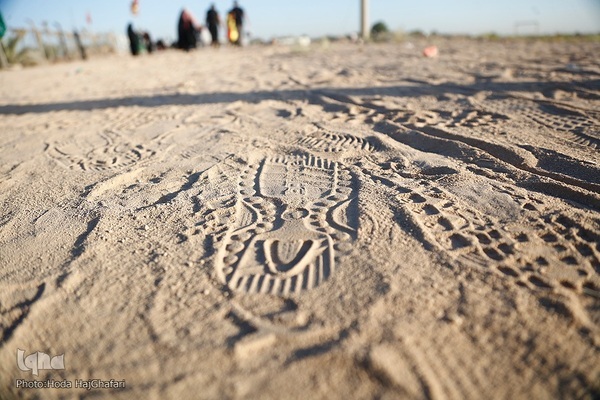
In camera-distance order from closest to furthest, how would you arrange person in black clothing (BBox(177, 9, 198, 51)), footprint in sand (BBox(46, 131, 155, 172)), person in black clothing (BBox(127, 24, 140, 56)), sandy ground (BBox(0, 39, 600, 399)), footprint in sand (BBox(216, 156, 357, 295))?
1. sandy ground (BBox(0, 39, 600, 399))
2. footprint in sand (BBox(216, 156, 357, 295))
3. footprint in sand (BBox(46, 131, 155, 172))
4. person in black clothing (BBox(177, 9, 198, 51))
5. person in black clothing (BBox(127, 24, 140, 56))

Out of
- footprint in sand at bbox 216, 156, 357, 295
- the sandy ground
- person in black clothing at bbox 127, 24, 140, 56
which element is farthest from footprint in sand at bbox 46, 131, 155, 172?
person in black clothing at bbox 127, 24, 140, 56

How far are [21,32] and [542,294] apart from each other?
1848 cm

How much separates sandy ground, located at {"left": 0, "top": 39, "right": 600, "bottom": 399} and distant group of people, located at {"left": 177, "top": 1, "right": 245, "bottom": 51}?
10617 millimetres

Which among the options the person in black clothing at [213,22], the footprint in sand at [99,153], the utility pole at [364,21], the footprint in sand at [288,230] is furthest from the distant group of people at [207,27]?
the footprint in sand at [288,230]

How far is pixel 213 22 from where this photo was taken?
43.4 ft

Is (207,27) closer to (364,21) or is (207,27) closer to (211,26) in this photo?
(211,26)

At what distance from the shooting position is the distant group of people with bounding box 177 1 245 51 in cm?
1241

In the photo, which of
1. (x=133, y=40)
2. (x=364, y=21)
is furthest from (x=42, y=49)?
(x=364, y=21)

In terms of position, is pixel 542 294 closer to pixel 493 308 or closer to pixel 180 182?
pixel 493 308

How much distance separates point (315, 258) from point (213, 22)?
14.0 m

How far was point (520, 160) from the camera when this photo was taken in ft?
7.88

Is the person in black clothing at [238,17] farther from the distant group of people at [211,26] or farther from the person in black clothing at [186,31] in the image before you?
the person in black clothing at [186,31]

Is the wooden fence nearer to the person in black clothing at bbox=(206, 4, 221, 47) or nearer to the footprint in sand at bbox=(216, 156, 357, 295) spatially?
the person in black clothing at bbox=(206, 4, 221, 47)

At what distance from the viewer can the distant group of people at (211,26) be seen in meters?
12.4
